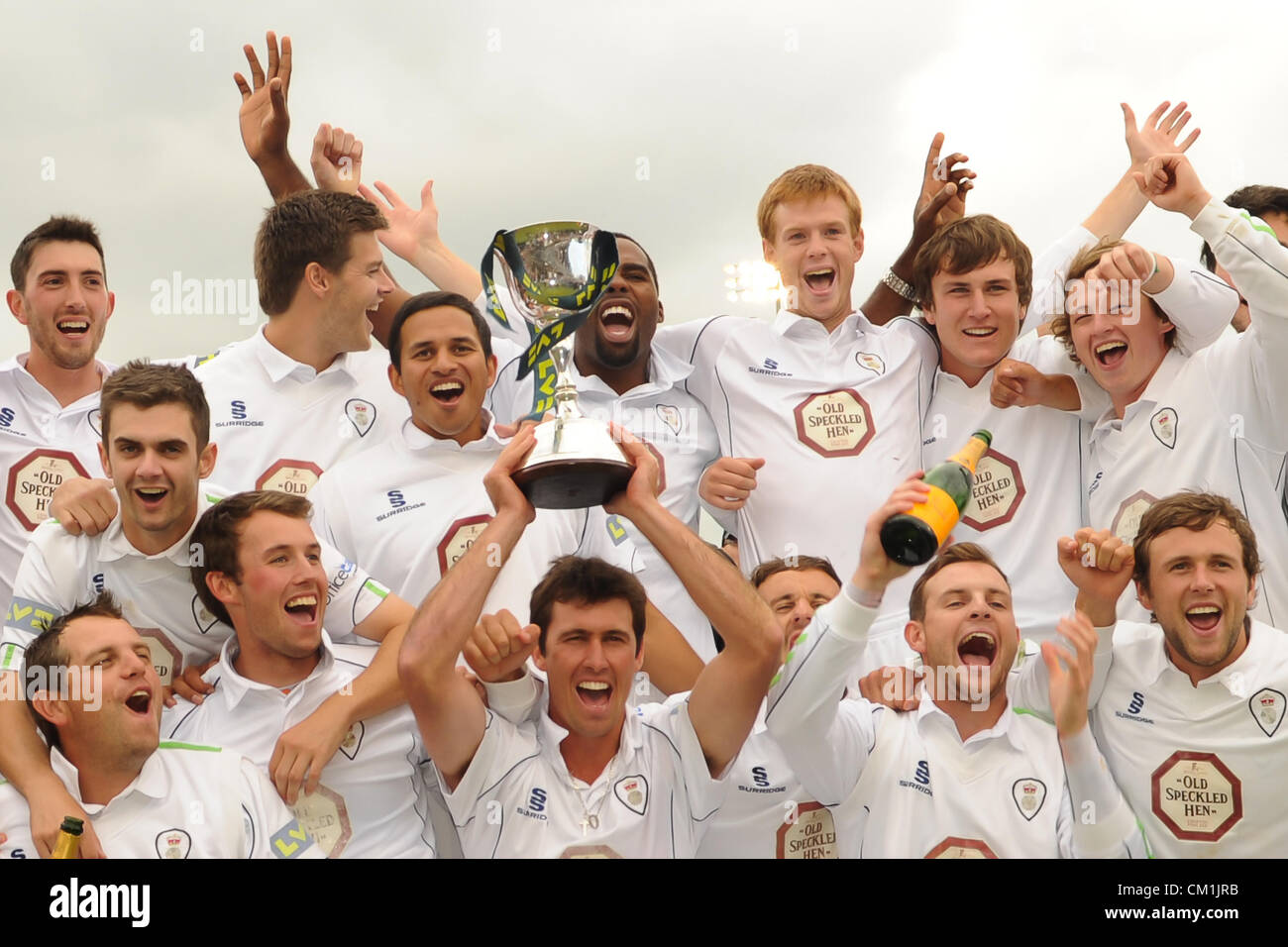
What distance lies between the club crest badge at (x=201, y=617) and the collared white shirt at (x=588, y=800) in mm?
1138

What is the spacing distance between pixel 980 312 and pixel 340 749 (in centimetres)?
309

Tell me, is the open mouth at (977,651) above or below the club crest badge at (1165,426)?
below

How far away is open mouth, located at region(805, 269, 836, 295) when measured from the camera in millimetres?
6211

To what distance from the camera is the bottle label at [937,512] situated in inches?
154

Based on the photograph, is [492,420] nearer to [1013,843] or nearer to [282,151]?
[282,151]

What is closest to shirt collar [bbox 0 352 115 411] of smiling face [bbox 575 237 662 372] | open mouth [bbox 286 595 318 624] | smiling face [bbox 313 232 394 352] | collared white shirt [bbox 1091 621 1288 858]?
smiling face [bbox 313 232 394 352]

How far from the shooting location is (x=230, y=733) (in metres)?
4.79

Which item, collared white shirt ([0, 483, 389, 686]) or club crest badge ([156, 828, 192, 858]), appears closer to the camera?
club crest badge ([156, 828, 192, 858])

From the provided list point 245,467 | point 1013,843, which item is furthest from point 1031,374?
point 245,467

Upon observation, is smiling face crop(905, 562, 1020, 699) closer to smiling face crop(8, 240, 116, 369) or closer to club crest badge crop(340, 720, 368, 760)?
club crest badge crop(340, 720, 368, 760)

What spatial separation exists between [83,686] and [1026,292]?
404 cm

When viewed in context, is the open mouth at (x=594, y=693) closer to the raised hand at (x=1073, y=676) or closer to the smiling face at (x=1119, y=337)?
the raised hand at (x=1073, y=676)
